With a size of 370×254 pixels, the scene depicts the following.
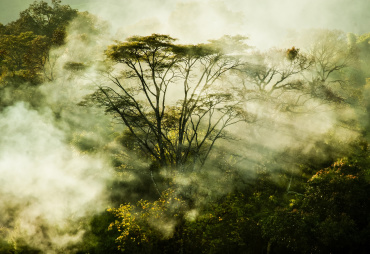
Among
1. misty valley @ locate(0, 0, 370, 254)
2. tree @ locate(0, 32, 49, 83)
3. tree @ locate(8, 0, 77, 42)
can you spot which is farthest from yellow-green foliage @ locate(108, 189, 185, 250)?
tree @ locate(8, 0, 77, 42)

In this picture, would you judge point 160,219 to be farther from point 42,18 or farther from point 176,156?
point 42,18

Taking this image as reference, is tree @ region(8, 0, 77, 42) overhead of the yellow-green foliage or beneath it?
overhead

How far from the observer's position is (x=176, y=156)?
10633mm

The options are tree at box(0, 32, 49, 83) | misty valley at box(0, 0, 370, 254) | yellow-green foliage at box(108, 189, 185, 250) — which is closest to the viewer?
misty valley at box(0, 0, 370, 254)

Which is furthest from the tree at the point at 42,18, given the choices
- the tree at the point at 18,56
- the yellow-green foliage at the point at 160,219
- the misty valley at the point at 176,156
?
the yellow-green foliage at the point at 160,219

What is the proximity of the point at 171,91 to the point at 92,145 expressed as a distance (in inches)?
481

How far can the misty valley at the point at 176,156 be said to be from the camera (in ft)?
29.9

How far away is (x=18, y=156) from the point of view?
14172 millimetres

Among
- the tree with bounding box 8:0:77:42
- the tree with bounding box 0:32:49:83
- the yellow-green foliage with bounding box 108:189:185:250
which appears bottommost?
the yellow-green foliage with bounding box 108:189:185:250

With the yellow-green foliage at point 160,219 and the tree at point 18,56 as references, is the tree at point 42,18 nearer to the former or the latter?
the tree at point 18,56

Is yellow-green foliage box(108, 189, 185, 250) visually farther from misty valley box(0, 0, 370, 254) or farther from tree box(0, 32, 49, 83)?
tree box(0, 32, 49, 83)

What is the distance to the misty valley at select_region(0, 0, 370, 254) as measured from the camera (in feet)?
29.9

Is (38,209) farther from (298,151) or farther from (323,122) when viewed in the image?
(323,122)

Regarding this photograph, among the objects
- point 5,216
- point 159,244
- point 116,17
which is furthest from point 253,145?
point 116,17
